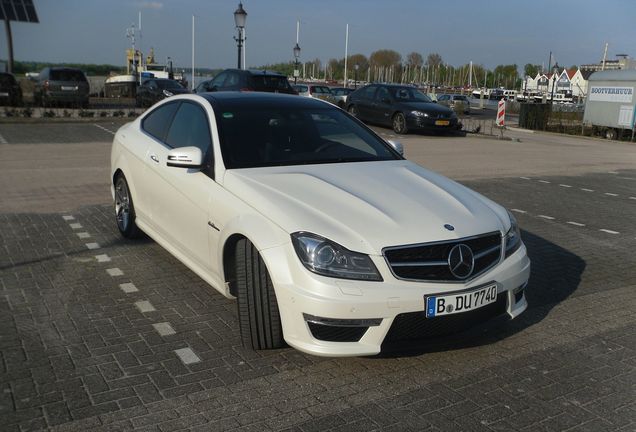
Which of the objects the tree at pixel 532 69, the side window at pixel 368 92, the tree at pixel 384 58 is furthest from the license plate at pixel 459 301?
the tree at pixel 532 69

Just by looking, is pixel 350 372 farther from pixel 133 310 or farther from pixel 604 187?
pixel 604 187

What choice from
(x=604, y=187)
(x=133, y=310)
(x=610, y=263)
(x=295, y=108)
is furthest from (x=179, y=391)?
(x=604, y=187)

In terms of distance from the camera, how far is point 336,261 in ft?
11.6

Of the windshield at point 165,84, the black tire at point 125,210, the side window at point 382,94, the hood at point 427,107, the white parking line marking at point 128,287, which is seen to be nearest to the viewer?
the white parking line marking at point 128,287

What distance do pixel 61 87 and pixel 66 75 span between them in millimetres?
723

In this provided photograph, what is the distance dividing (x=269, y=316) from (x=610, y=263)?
4184mm

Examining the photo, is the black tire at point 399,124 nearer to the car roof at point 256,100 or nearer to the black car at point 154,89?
the black car at point 154,89

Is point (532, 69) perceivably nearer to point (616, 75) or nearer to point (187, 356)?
point (616, 75)

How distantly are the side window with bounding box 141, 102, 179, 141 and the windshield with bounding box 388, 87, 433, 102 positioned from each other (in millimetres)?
16337

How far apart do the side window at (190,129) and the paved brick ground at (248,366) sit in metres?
1.15

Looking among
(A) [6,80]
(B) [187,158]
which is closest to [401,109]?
(A) [6,80]

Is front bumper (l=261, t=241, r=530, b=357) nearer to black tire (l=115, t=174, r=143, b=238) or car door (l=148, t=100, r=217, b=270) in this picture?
car door (l=148, t=100, r=217, b=270)

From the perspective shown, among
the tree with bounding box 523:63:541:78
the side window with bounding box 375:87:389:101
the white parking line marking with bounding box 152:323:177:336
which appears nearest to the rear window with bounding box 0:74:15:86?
the side window with bounding box 375:87:389:101

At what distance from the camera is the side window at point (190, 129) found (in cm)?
492
